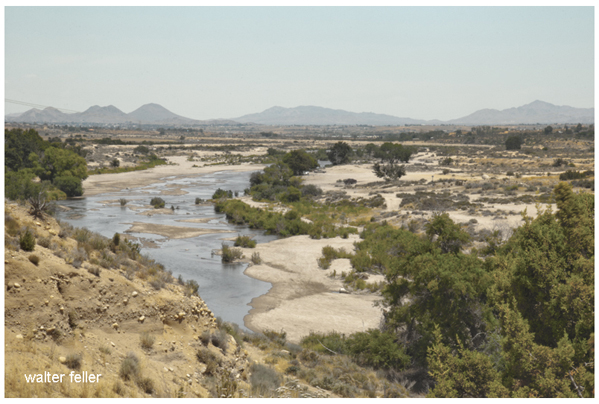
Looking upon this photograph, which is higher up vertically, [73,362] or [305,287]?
[73,362]

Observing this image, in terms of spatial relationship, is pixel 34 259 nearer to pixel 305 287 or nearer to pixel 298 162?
pixel 305 287

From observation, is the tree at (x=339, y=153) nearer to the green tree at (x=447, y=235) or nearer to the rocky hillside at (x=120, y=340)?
the green tree at (x=447, y=235)

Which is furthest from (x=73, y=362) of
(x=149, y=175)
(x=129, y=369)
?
(x=149, y=175)

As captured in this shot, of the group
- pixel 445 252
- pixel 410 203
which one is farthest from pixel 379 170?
pixel 445 252

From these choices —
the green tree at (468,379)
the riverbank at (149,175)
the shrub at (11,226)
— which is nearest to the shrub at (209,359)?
the green tree at (468,379)

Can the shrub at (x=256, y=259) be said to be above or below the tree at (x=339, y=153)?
below
